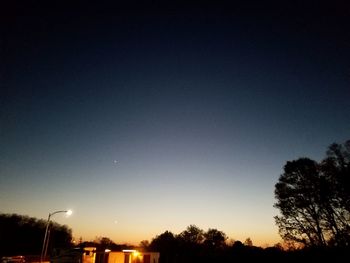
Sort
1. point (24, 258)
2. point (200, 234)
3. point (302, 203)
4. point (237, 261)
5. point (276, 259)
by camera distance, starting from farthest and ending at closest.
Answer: point (200, 234), point (24, 258), point (237, 261), point (276, 259), point (302, 203)

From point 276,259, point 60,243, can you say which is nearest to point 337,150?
point 276,259

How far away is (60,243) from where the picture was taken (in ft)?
380

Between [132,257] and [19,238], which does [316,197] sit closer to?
[132,257]

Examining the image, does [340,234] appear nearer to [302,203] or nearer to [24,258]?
[302,203]

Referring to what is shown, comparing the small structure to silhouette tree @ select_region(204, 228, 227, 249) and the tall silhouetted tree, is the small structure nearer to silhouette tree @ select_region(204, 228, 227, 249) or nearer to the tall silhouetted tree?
the tall silhouetted tree

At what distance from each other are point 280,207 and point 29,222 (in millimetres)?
122512

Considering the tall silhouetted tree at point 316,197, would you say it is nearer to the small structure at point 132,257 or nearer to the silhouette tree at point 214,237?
the small structure at point 132,257

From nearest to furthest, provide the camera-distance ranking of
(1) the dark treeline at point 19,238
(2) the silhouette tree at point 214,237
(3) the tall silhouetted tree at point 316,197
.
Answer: (3) the tall silhouetted tree at point 316,197, (1) the dark treeline at point 19,238, (2) the silhouette tree at point 214,237

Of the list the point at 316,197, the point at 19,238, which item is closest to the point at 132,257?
the point at 316,197

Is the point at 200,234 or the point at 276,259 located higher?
the point at 200,234

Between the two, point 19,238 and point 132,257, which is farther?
point 19,238

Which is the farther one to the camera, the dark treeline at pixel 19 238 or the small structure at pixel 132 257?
the dark treeline at pixel 19 238

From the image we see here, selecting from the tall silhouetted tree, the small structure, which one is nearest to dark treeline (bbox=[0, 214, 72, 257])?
the small structure

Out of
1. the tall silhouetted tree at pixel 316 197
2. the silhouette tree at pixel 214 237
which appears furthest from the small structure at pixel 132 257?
the silhouette tree at pixel 214 237
